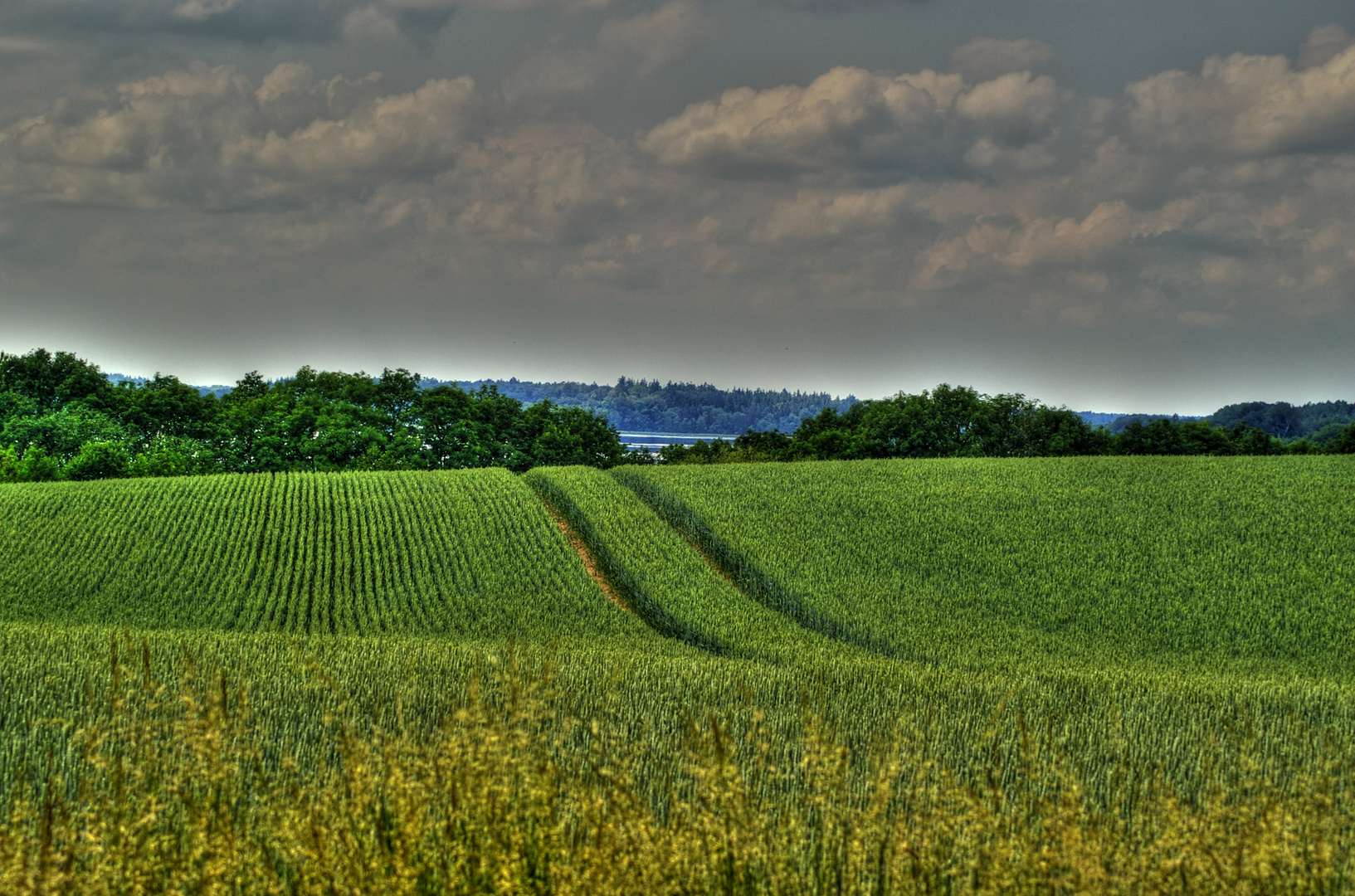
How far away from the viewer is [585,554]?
29.7 metres

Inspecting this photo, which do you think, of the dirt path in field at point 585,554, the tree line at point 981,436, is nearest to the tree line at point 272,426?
the tree line at point 981,436

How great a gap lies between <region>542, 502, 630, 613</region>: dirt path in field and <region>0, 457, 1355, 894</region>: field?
274mm

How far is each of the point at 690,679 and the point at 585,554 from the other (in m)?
16.8

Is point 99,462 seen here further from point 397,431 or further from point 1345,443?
point 1345,443

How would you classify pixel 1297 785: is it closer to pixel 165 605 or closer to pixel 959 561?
pixel 959 561

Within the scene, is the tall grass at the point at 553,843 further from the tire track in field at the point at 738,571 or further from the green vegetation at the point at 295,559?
the green vegetation at the point at 295,559

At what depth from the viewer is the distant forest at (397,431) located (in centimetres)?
5469

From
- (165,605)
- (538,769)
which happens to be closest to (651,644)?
(165,605)

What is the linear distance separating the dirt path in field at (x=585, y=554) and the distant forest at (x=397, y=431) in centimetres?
2658

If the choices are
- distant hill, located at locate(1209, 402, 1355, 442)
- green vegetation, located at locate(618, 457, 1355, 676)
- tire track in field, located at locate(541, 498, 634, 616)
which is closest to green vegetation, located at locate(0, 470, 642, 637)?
tire track in field, located at locate(541, 498, 634, 616)

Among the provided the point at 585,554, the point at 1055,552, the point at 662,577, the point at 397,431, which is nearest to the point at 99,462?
the point at 397,431

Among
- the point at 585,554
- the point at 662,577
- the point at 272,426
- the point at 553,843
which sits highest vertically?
the point at 272,426

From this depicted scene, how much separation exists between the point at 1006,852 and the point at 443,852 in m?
3.04

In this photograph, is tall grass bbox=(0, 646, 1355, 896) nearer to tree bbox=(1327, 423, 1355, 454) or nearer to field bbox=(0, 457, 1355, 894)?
field bbox=(0, 457, 1355, 894)
